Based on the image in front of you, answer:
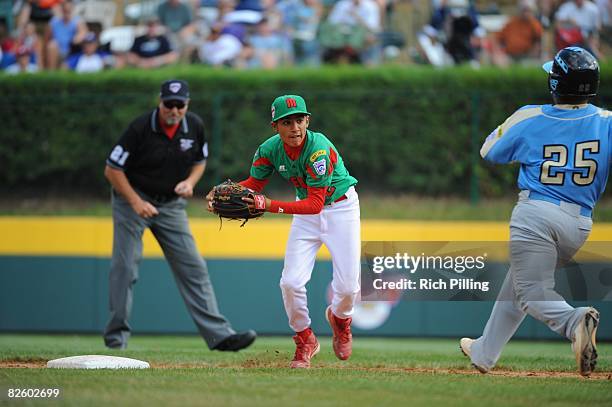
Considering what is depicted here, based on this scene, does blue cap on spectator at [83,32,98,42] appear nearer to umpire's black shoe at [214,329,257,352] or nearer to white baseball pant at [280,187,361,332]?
umpire's black shoe at [214,329,257,352]

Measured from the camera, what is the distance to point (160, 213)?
31.3ft

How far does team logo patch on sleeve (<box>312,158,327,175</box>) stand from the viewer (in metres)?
7.11

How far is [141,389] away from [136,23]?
1191 centimetres

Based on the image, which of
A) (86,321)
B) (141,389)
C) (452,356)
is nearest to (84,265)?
A: (86,321)

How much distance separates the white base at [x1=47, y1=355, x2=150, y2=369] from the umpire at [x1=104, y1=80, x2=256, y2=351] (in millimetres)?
1616

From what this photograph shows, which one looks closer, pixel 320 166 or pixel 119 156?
pixel 320 166

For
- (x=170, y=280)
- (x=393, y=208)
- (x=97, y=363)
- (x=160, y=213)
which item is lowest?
(x=170, y=280)

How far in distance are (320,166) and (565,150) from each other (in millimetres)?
1836

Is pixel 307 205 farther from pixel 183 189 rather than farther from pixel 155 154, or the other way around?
pixel 155 154

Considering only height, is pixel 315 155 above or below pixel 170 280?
above

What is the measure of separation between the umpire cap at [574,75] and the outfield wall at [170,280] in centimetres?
627

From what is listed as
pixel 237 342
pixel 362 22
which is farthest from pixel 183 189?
pixel 362 22

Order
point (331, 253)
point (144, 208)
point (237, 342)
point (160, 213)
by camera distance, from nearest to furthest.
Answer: point (331, 253) < point (144, 208) < point (237, 342) < point (160, 213)

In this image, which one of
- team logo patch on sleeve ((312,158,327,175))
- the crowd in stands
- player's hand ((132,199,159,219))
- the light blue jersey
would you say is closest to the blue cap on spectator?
the crowd in stands
